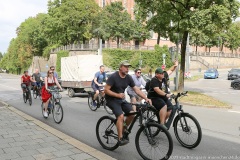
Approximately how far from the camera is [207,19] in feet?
49.4

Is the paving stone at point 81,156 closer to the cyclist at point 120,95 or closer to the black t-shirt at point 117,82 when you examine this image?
the cyclist at point 120,95

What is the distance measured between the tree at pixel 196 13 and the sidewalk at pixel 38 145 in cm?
1052

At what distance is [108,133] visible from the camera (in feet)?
19.9

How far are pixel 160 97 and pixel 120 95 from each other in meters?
1.25

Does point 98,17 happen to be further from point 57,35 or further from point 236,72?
point 236,72

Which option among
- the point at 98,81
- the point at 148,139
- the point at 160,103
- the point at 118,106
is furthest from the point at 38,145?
the point at 98,81

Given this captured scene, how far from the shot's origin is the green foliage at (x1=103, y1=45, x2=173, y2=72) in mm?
49422

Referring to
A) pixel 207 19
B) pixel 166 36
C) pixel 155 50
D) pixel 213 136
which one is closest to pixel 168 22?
pixel 166 36

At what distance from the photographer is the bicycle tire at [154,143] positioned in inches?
192

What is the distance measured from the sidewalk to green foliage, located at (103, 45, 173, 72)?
41.5 m

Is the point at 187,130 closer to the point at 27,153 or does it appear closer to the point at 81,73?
the point at 27,153

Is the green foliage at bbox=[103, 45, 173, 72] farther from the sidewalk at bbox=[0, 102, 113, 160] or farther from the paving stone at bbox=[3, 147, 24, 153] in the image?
the paving stone at bbox=[3, 147, 24, 153]

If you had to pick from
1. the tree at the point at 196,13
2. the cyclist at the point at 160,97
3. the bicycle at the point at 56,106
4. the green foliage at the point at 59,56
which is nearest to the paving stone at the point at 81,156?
the cyclist at the point at 160,97

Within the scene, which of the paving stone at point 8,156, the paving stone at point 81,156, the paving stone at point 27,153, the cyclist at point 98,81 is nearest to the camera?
the paving stone at point 81,156
